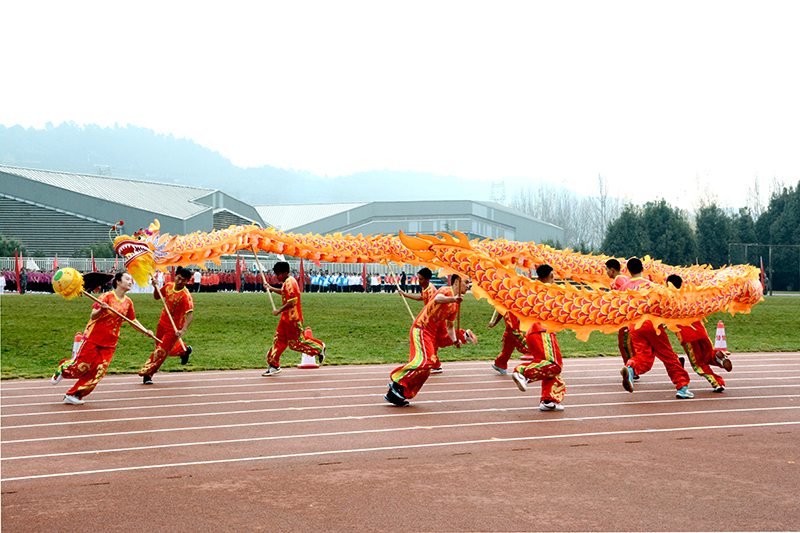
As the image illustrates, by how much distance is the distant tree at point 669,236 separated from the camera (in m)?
45.7

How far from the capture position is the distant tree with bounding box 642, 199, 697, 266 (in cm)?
4569

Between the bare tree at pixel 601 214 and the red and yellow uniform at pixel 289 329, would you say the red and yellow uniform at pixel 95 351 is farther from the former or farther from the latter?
the bare tree at pixel 601 214

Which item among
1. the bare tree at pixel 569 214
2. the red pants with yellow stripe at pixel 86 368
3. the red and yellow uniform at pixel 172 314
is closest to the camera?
the red pants with yellow stripe at pixel 86 368

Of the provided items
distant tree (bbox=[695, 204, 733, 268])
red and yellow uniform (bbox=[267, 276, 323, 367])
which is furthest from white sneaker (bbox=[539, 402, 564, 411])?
distant tree (bbox=[695, 204, 733, 268])

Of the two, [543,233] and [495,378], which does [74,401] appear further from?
[543,233]

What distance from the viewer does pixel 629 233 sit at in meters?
46.8

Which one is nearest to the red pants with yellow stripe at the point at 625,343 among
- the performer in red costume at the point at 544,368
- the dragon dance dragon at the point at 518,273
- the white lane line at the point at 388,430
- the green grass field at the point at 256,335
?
the dragon dance dragon at the point at 518,273

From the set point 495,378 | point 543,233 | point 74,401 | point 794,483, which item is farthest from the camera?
point 543,233

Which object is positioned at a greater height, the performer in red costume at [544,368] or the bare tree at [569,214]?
the bare tree at [569,214]

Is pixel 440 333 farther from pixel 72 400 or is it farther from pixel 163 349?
pixel 72 400

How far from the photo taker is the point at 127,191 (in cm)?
5534

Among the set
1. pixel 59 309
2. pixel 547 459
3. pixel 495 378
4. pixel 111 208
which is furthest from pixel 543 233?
pixel 547 459

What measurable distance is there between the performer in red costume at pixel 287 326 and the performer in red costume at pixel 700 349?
559 cm

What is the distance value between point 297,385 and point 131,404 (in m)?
2.47
